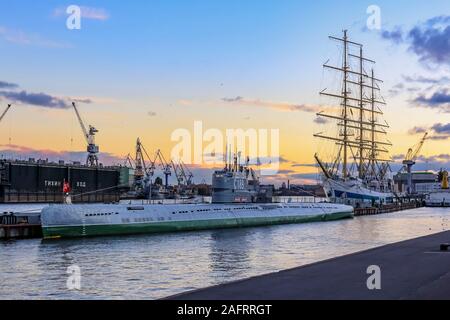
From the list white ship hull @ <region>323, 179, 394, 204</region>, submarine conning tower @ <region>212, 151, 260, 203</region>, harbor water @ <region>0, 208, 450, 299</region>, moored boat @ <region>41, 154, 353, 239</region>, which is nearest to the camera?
harbor water @ <region>0, 208, 450, 299</region>

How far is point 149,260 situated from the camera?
40.3m

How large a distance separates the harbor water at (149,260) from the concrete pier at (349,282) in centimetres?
736

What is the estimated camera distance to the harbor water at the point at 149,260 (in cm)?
2820

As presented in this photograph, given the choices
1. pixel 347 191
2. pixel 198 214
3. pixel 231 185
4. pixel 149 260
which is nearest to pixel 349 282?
pixel 149 260

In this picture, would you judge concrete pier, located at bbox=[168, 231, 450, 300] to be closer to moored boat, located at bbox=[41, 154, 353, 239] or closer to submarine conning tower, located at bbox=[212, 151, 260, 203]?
moored boat, located at bbox=[41, 154, 353, 239]

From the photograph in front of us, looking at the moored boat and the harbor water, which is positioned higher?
the moored boat

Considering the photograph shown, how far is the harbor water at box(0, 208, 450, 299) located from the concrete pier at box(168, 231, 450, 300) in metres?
7.36

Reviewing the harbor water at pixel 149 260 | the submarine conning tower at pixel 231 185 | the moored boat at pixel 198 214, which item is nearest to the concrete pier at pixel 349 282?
the harbor water at pixel 149 260

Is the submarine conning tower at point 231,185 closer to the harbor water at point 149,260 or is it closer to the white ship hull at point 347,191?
the harbor water at point 149,260

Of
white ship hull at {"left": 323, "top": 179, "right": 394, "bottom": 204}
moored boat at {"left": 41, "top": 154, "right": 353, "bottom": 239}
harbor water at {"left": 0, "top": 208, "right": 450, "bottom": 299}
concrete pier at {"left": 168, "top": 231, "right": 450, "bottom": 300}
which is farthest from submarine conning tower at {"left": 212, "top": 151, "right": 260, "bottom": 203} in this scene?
white ship hull at {"left": 323, "top": 179, "right": 394, "bottom": 204}

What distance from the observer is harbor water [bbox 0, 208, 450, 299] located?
28203 millimetres

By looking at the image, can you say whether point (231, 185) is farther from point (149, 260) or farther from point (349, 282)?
point (349, 282)

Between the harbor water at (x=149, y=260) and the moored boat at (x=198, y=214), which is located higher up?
the moored boat at (x=198, y=214)
